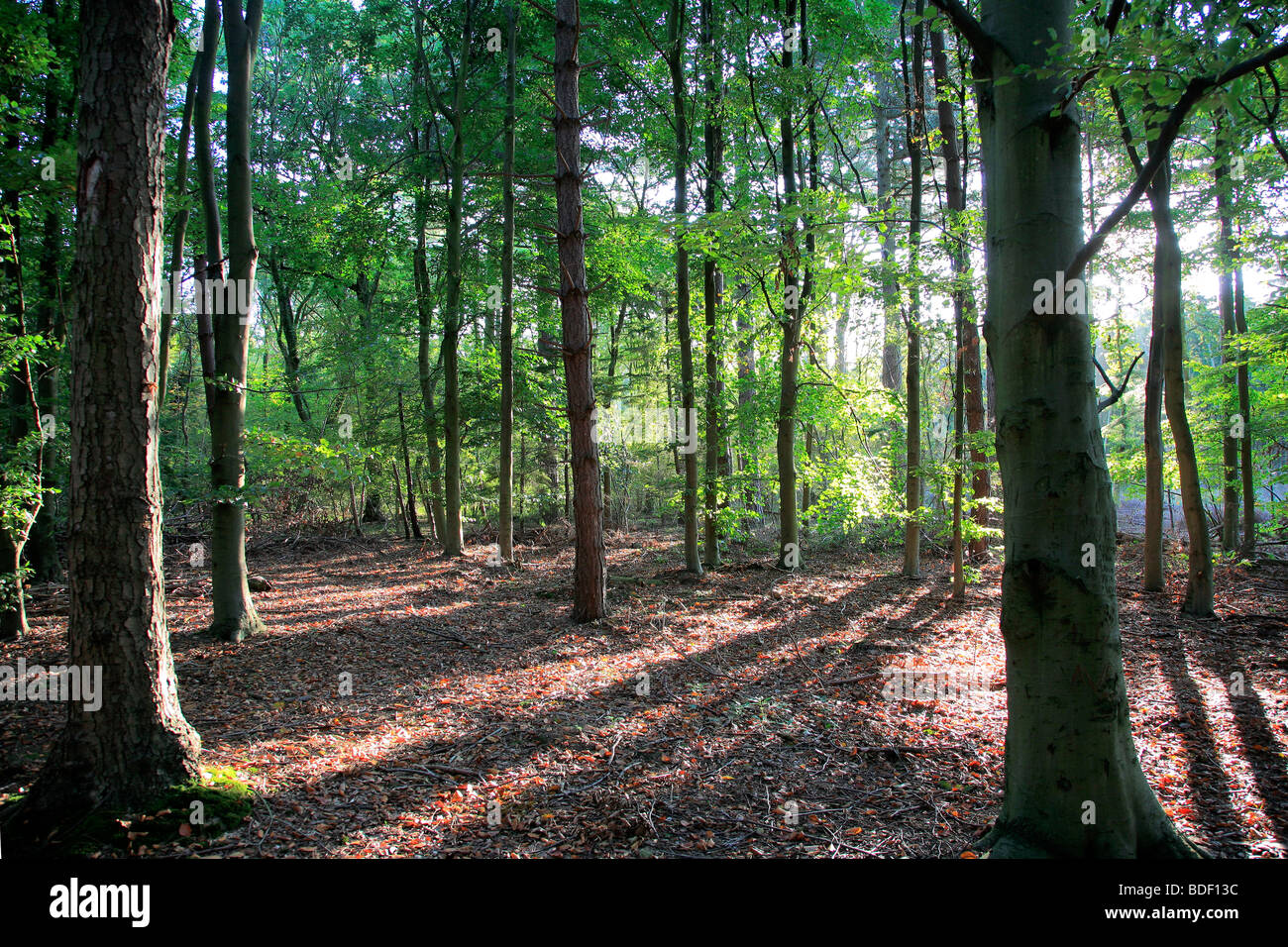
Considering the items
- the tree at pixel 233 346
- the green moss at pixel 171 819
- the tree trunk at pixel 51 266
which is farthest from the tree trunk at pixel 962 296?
the tree trunk at pixel 51 266

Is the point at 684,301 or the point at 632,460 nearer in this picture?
the point at 684,301

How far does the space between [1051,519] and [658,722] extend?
3.50 m

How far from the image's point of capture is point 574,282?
25.8 feet

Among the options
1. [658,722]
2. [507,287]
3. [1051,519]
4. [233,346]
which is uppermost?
[507,287]

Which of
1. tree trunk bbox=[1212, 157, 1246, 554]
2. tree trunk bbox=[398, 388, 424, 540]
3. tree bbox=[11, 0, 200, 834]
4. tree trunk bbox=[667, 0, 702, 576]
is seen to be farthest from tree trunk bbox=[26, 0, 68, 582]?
tree trunk bbox=[1212, 157, 1246, 554]

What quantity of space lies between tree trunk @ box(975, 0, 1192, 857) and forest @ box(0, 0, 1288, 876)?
0.02m

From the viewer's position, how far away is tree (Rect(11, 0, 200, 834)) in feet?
10.5

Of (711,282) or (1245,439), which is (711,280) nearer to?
(711,282)

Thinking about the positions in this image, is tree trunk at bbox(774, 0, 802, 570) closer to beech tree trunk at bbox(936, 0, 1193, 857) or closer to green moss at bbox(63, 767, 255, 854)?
beech tree trunk at bbox(936, 0, 1193, 857)

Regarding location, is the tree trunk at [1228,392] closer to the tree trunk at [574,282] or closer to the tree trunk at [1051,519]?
the tree trunk at [574,282]

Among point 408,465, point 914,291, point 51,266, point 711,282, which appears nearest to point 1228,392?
point 914,291

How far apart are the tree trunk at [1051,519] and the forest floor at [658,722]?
771 millimetres

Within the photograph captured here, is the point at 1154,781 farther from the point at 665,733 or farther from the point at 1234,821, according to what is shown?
the point at 665,733

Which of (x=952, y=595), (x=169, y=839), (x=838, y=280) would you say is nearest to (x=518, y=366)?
(x=838, y=280)
